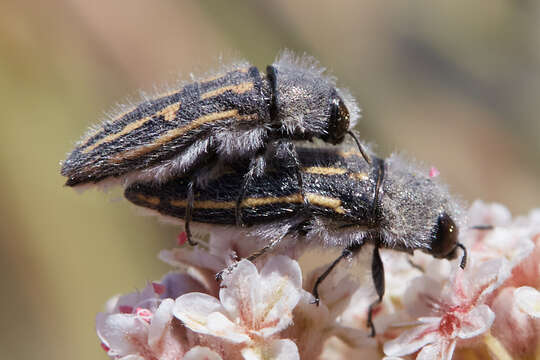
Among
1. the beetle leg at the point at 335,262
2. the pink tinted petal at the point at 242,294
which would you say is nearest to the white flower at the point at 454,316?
the beetle leg at the point at 335,262

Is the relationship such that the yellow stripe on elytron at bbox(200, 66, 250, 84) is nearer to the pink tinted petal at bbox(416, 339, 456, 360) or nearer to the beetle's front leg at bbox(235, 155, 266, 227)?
the beetle's front leg at bbox(235, 155, 266, 227)

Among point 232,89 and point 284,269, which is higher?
point 232,89

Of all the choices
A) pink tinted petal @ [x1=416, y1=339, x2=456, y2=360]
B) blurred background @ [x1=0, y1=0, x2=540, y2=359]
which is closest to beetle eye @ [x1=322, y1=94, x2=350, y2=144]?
pink tinted petal @ [x1=416, y1=339, x2=456, y2=360]

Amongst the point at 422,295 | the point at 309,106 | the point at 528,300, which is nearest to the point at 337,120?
the point at 309,106

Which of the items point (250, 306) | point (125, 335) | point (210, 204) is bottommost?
point (125, 335)

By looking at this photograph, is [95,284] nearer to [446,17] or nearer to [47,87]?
[47,87]

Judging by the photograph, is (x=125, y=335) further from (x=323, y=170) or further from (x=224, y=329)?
(x=323, y=170)
